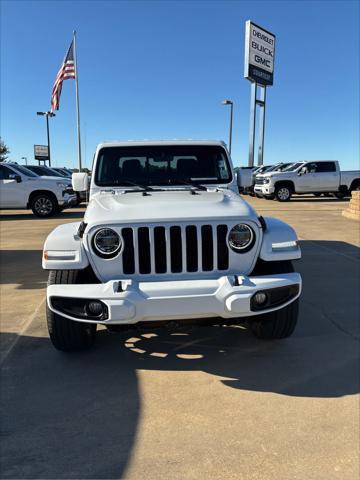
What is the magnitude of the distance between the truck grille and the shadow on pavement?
86 centimetres

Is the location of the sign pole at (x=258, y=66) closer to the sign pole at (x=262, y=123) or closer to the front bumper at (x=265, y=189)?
the sign pole at (x=262, y=123)

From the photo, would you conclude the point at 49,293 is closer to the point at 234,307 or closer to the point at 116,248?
the point at 116,248

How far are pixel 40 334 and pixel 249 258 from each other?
7.01ft

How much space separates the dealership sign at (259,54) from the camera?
3114cm

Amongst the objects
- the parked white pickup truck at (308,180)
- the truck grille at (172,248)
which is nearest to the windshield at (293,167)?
the parked white pickup truck at (308,180)

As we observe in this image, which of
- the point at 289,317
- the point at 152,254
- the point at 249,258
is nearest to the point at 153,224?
the point at 152,254

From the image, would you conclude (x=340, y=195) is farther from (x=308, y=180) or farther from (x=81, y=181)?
(x=81, y=181)

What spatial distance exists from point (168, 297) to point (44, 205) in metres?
11.5

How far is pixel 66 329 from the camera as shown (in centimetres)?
→ 326

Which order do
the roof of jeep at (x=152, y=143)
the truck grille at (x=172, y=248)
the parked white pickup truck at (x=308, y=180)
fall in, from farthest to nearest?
the parked white pickup truck at (x=308, y=180)
the roof of jeep at (x=152, y=143)
the truck grille at (x=172, y=248)

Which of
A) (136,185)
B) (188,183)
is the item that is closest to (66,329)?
(136,185)

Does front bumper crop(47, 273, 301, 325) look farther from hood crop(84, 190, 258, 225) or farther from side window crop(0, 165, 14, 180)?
side window crop(0, 165, 14, 180)

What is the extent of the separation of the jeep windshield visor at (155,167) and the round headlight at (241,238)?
1.40 meters

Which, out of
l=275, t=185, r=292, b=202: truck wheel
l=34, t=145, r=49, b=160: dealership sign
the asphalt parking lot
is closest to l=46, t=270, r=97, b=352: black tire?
the asphalt parking lot
